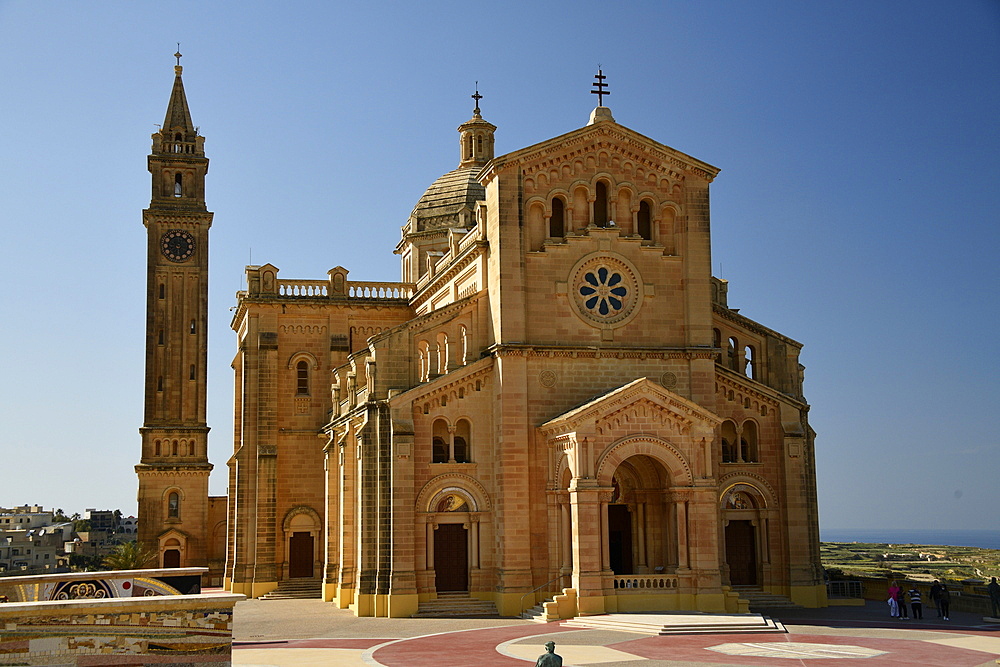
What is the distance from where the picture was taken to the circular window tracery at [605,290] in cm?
4119

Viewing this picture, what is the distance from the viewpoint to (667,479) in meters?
39.0

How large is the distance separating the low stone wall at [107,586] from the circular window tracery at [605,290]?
22435 millimetres

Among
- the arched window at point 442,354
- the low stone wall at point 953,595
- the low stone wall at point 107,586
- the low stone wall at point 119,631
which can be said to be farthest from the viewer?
the arched window at point 442,354

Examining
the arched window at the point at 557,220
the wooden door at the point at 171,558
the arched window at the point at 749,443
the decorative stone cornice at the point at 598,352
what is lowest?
the wooden door at the point at 171,558

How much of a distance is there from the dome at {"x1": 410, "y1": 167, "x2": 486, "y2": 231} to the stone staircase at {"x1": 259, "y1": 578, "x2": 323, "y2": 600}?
64.1 feet

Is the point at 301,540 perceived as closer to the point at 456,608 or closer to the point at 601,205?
the point at 456,608

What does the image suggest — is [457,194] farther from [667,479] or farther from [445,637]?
[445,637]

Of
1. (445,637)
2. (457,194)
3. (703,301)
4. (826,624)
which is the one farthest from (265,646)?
(457,194)

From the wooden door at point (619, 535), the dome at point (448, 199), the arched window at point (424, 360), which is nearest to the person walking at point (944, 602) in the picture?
the wooden door at point (619, 535)

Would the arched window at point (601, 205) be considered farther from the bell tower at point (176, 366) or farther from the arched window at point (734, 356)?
the bell tower at point (176, 366)

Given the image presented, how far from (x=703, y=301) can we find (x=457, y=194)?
21414 millimetres

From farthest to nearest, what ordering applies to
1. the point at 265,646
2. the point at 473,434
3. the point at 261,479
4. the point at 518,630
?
1. the point at 261,479
2. the point at 473,434
3. the point at 518,630
4. the point at 265,646

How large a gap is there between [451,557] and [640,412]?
871 centimetres

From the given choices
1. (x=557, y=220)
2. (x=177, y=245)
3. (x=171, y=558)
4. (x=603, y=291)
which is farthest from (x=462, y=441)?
(x=177, y=245)
